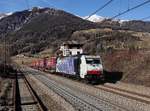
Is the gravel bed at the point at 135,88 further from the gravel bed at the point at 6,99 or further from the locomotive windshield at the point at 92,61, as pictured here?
the gravel bed at the point at 6,99

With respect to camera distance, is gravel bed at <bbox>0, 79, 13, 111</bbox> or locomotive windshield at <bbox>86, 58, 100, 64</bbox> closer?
gravel bed at <bbox>0, 79, 13, 111</bbox>

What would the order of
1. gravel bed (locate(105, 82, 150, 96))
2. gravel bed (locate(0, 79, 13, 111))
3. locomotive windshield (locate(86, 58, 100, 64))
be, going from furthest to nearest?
locomotive windshield (locate(86, 58, 100, 64))
gravel bed (locate(105, 82, 150, 96))
gravel bed (locate(0, 79, 13, 111))

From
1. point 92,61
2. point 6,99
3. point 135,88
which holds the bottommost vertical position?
point 6,99

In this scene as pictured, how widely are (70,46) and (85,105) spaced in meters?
103

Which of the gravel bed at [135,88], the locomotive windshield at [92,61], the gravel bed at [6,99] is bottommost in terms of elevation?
the gravel bed at [6,99]

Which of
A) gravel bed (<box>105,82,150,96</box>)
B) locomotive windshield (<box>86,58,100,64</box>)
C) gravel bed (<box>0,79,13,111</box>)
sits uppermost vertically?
locomotive windshield (<box>86,58,100,64</box>)

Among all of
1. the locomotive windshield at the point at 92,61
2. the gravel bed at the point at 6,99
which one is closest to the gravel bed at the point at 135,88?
the locomotive windshield at the point at 92,61

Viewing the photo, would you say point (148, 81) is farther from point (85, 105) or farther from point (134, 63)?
point (85, 105)

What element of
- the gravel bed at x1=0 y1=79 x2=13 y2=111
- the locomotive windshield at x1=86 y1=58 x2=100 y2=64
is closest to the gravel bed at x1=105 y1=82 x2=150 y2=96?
the locomotive windshield at x1=86 y1=58 x2=100 y2=64

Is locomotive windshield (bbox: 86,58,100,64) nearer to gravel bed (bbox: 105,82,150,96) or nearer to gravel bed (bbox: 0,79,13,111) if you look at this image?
gravel bed (bbox: 105,82,150,96)

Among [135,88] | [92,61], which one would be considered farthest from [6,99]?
[92,61]

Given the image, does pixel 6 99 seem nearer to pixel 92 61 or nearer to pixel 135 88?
pixel 135 88

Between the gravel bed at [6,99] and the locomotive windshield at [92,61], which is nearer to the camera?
the gravel bed at [6,99]

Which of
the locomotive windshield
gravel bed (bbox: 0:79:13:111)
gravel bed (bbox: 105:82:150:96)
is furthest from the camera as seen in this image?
the locomotive windshield
